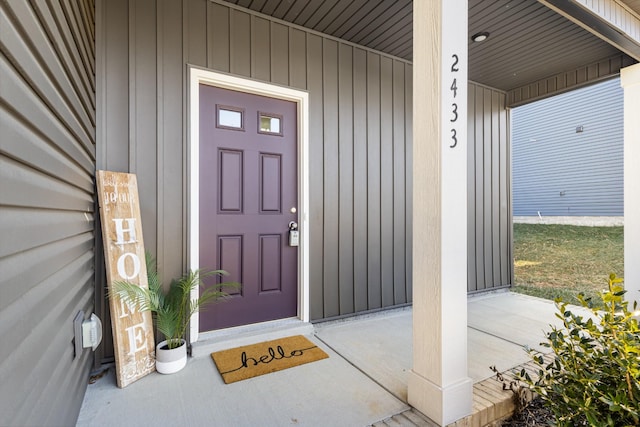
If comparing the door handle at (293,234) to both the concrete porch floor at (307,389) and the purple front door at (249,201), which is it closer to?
the purple front door at (249,201)

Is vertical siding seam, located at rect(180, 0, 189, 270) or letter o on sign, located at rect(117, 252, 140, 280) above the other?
vertical siding seam, located at rect(180, 0, 189, 270)

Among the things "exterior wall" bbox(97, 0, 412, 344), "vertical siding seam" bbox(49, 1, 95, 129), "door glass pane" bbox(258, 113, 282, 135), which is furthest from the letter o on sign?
"door glass pane" bbox(258, 113, 282, 135)

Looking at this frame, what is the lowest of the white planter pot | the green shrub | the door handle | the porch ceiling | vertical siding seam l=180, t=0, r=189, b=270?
the white planter pot

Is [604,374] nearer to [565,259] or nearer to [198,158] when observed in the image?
[198,158]

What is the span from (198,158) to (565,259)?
671cm

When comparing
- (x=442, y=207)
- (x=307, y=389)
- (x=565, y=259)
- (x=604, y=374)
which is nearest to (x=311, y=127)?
(x=442, y=207)

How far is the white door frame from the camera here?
2.30 meters

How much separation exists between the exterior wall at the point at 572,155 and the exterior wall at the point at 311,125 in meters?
6.36

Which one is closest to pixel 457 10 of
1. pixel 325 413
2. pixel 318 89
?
pixel 318 89

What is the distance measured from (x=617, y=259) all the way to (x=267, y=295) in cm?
632

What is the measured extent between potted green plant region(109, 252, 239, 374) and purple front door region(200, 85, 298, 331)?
0.22 meters

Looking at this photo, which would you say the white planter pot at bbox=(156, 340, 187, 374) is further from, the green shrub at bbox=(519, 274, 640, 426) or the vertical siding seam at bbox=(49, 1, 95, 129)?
the green shrub at bbox=(519, 274, 640, 426)

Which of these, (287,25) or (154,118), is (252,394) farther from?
(287,25)

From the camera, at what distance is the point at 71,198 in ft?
4.72
